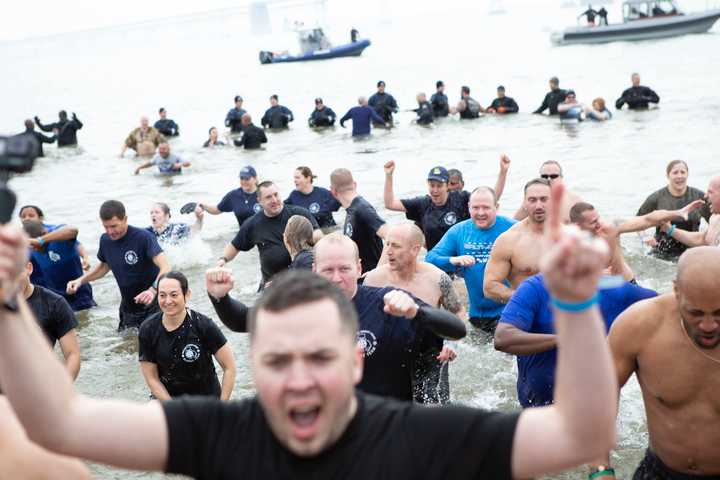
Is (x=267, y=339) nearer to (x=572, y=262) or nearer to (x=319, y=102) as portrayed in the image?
(x=572, y=262)

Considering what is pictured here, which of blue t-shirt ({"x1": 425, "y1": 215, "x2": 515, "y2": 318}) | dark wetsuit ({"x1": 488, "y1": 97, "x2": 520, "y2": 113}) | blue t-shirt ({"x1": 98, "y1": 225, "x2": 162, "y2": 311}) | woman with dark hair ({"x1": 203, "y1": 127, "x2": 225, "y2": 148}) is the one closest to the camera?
blue t-shirt ({"x1": 425, "y1": 215, "x2": 515, "y2": 318})

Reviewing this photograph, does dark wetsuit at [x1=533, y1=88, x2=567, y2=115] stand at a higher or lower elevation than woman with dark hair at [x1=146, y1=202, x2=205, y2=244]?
higher

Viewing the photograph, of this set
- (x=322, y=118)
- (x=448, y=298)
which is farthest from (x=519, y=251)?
(x=322, y=118)

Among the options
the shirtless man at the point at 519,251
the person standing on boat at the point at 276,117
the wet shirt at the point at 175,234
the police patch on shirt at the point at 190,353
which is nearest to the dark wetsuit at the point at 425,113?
the person standing on boat at the point at 276,117

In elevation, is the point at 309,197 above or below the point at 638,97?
below

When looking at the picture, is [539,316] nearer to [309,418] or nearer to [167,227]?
[309,418]

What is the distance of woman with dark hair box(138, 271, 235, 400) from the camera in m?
5.80

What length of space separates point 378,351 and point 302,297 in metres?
2.62

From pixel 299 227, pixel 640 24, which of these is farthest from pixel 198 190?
pixel 640 24

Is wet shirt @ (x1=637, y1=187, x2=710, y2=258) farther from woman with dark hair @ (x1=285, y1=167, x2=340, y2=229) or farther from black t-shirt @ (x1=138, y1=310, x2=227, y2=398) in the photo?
black t-shirt @ (x1=138, y1=310, x2=227, y2=398)

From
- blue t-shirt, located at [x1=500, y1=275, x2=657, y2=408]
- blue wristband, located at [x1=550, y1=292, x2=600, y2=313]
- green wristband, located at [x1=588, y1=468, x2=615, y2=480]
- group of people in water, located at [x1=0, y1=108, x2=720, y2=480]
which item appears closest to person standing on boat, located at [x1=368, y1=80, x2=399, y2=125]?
group of people in water, located at [x1=0, y1=108, x2=720, y2=480]

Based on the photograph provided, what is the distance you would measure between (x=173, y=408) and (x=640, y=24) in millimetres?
51115

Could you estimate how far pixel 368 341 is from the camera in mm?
4512

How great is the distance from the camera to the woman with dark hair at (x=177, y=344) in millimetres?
5805
